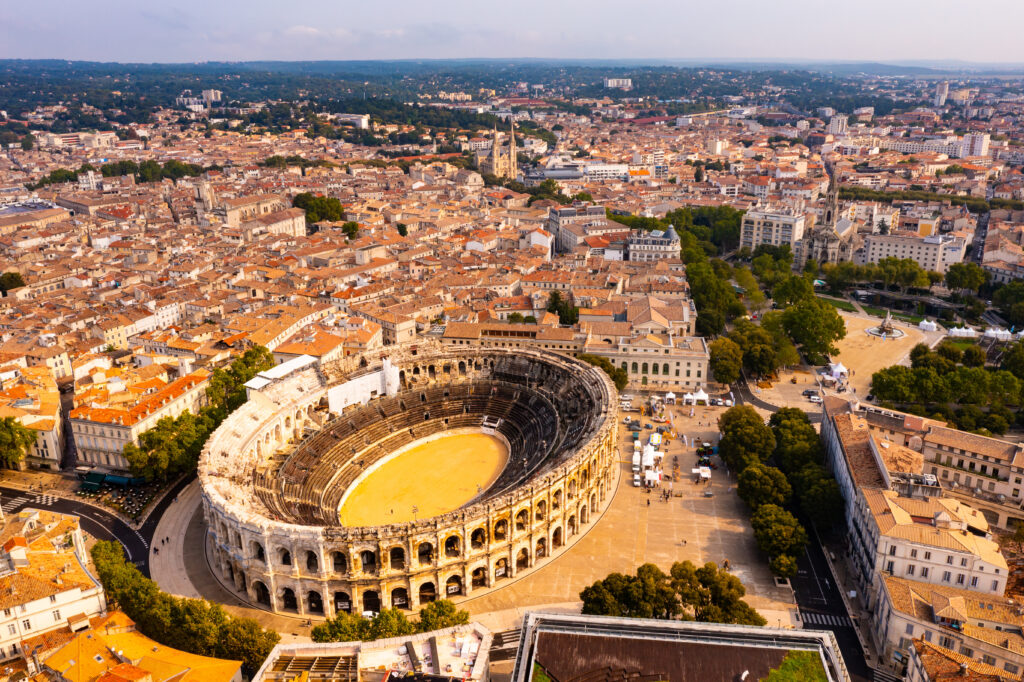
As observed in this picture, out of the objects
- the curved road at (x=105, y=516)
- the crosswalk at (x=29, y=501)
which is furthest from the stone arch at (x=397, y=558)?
the crosswalk at (x=29, y=501)

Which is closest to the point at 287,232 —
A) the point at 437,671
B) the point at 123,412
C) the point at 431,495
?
the point at 123,412

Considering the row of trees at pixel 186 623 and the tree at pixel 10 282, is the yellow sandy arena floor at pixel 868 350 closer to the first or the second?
the row of trees at pixel 186 623

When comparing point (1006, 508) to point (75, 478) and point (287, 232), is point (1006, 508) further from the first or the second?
point (287, 232)

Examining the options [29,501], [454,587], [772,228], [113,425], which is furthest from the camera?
[772,228]

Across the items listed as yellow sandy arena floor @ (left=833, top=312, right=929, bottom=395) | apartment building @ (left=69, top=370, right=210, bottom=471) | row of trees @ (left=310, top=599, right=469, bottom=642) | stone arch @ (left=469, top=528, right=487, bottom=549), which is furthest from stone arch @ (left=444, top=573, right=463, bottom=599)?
yellow sandy arena floor @ (left=833, top=312, right=929, bottom=395)

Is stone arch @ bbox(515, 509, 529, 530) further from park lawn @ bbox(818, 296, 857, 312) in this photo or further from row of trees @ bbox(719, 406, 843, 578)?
park lawn @ bbox(818, 296, 857, 312)

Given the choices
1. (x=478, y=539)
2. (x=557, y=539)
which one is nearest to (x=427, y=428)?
(x=557, y=539)

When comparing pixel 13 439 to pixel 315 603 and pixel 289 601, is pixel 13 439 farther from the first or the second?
pixel 315 603
